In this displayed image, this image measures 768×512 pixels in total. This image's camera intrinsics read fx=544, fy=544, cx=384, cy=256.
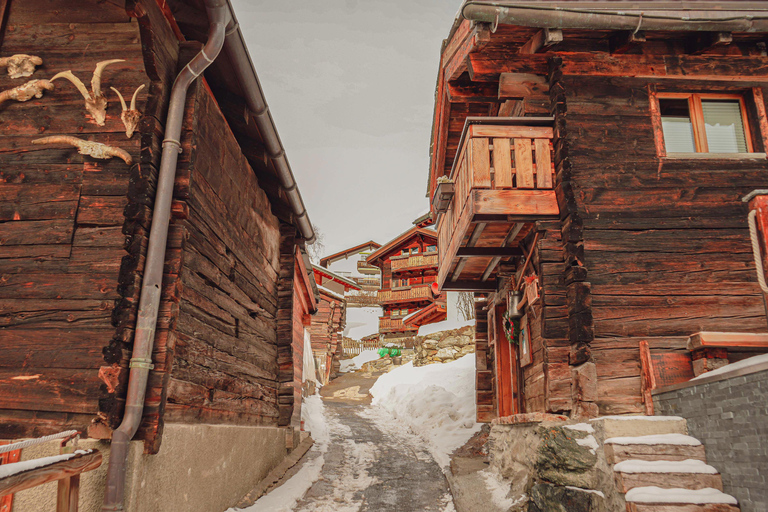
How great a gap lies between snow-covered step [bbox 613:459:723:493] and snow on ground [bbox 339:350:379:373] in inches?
975

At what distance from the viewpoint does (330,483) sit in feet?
26.5

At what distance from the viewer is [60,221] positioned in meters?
4.47

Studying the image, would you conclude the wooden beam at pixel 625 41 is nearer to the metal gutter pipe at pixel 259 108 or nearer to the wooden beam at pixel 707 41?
the wooden beam at pixel 707 41

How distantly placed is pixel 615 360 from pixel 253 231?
4.88 meters

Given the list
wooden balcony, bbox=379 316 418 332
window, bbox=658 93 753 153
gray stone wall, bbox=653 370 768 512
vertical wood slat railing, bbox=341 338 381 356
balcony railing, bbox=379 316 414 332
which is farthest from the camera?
balcony railing, bbox=379 316 414 332

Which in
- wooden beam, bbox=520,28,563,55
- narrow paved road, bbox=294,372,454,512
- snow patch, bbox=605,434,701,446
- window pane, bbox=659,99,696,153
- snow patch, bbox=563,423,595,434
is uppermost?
wooden beam, bbox=520,28,563,55

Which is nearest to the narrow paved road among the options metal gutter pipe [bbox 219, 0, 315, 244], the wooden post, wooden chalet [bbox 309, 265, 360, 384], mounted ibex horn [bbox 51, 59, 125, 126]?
metal gutter pipe [bbox 219, 0, 315, 244]

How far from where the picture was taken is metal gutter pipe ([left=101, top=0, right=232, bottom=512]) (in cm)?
373

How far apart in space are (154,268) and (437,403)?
33.0 feet

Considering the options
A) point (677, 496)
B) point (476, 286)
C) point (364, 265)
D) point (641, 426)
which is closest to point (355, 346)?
point (364, 265)

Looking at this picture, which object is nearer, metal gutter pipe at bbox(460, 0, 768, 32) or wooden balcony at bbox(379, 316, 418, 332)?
metal gutter pipe at bbox(460, 0, 768, 32)

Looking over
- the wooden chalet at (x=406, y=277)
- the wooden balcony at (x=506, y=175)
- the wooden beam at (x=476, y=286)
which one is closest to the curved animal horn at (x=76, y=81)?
the wooden balcony at (x=506, y=175)

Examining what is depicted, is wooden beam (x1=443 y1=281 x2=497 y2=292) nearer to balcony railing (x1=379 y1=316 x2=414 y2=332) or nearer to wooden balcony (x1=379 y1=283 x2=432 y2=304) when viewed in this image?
balcony railing (x1=379 y1=316 x2=414 y2=332)

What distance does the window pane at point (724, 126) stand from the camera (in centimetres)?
689
